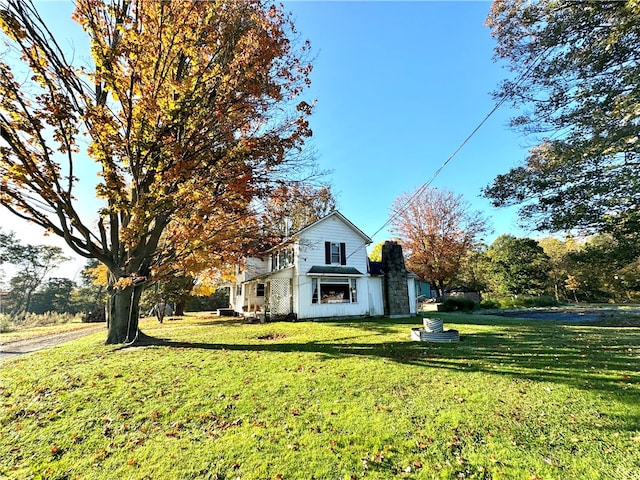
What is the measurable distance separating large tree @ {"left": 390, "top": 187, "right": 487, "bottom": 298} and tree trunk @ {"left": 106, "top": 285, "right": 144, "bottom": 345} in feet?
75.6

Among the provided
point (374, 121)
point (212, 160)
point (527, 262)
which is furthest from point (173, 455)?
point (527, 262)

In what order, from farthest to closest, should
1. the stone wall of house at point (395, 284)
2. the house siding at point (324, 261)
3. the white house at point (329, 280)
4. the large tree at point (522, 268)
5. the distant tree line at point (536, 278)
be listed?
the large tree at point (522, 268), the distant tree line at point (536, 278), the stone wall of house at point (395, 284), the white house at point (329, 280), the house siding at point (324, 261)

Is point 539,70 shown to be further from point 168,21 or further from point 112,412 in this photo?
point 112,412

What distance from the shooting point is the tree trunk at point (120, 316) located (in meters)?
9.02

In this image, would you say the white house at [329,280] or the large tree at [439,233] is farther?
the large tree at [439,233]

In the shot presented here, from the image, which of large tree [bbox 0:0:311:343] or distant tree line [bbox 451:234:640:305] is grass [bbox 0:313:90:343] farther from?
distant tree line [bbox 451:234:640:305]

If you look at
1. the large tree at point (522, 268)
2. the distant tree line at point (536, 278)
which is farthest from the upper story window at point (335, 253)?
the large tree at point (522, 268)

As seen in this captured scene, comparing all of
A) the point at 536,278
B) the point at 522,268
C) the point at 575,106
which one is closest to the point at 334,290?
the point at 575,106

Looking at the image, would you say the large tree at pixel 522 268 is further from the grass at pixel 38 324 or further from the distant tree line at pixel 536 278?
the grass at pixel 38 324

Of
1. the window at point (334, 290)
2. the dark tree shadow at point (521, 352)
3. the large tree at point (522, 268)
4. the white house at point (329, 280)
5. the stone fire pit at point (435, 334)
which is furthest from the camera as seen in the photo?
the large tree at point (522, 268)

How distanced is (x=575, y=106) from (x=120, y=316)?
1570 centimetres

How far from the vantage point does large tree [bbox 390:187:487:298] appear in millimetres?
27344

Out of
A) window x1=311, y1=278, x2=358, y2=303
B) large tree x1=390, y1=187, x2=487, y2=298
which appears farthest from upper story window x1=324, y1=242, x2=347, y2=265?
large tree x1=390, y1=187, x2=487, y2=298

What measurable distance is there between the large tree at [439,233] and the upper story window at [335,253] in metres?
11.4
